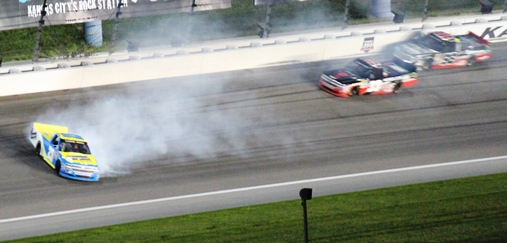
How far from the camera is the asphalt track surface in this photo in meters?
25.2

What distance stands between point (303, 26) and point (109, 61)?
943 cm

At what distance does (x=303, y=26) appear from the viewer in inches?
1569

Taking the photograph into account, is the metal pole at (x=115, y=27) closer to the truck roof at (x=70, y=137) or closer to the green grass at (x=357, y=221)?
the truck roof at (x=70, y=137)

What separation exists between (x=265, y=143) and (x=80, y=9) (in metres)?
8.80

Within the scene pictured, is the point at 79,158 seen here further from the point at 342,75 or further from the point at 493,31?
the point at 493,31

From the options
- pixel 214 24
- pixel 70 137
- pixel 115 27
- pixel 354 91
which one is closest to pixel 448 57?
pixel 354 91

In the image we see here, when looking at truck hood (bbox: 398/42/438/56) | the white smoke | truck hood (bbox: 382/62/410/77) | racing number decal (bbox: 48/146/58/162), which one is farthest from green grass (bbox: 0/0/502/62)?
racing number decal (bbox: 48/146/58/162)

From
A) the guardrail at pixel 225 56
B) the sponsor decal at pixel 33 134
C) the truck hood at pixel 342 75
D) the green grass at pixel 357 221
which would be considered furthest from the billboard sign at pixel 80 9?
the green grass at pixel 357 221

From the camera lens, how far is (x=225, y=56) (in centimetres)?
3466

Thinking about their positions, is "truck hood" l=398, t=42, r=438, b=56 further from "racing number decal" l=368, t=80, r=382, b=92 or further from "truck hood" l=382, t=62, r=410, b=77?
"racing number decal" l=368, t=80, r=382, b=92

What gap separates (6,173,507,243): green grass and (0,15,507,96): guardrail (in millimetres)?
10292

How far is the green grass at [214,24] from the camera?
37.5 m

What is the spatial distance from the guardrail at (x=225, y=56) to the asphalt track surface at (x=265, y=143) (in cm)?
44

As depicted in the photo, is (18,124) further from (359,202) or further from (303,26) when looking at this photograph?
(303,26)
